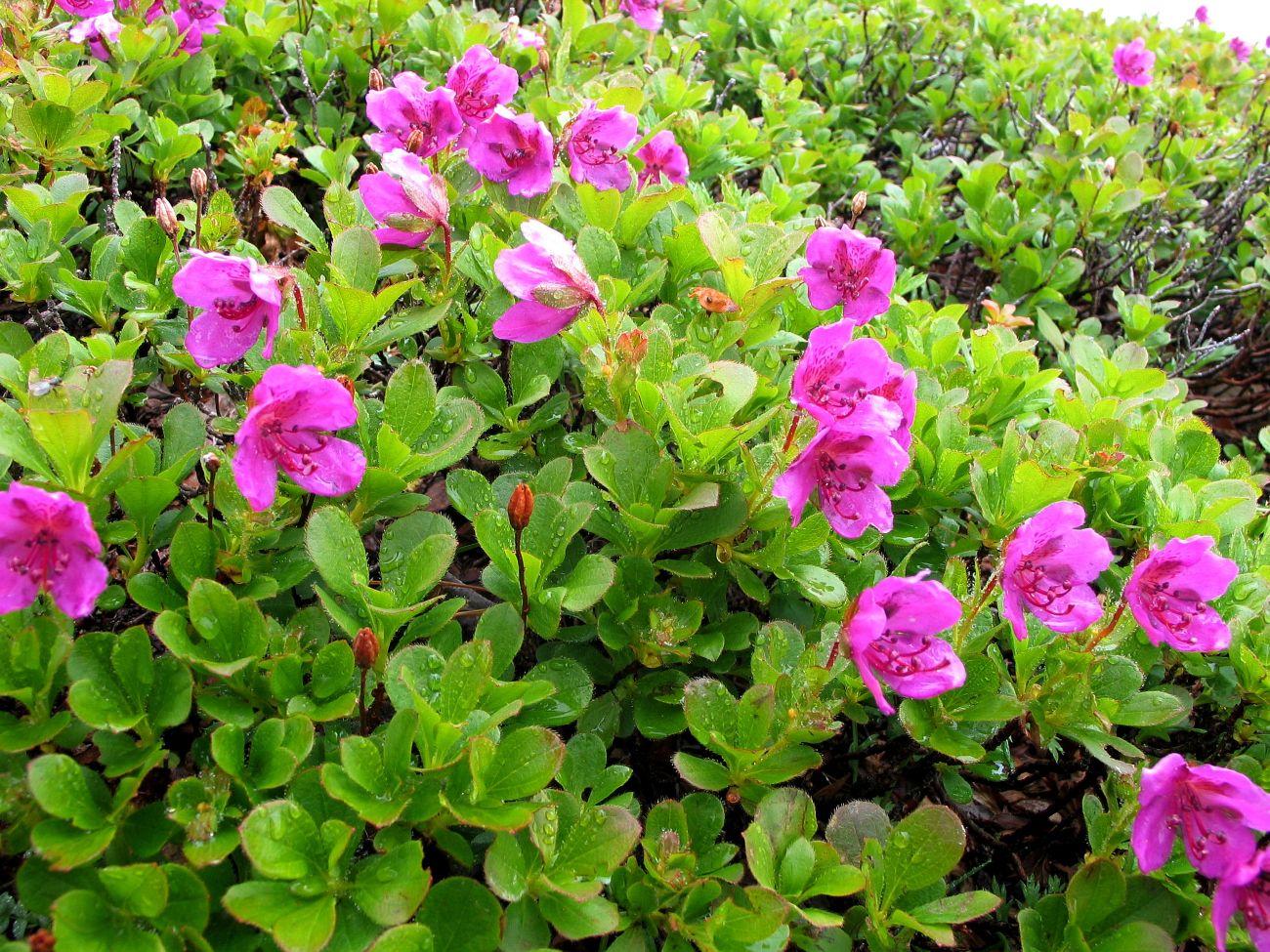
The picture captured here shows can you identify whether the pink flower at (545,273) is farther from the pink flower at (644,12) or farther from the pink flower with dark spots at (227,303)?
the pink flower at (644,12)

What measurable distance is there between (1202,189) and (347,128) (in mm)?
3685

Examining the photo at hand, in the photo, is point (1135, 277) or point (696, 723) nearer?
point (696, 723)

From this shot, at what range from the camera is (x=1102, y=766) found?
1612 mm

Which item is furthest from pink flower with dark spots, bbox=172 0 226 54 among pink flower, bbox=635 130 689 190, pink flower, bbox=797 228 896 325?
pink flower, bbox=797 228 896 325

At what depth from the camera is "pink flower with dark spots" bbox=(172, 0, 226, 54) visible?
7.64ft

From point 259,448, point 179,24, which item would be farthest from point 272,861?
point 179,24

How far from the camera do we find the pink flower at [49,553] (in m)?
1.06

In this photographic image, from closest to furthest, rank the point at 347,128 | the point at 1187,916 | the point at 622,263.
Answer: the point at 1187,916 < the point at 622,263 < the point at 347,128

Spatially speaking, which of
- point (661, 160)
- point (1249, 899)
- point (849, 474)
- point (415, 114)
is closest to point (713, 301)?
point (849, 474)

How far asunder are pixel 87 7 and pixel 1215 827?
9.32ft

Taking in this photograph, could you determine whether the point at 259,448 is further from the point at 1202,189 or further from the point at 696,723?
the point at 1202,189

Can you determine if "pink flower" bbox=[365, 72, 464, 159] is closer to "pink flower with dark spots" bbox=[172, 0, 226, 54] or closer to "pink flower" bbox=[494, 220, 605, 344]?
"pink flower" bbox=[494, 220, 605, 344]

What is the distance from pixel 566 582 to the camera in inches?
52.7

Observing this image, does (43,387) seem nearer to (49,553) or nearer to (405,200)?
(49,553)
